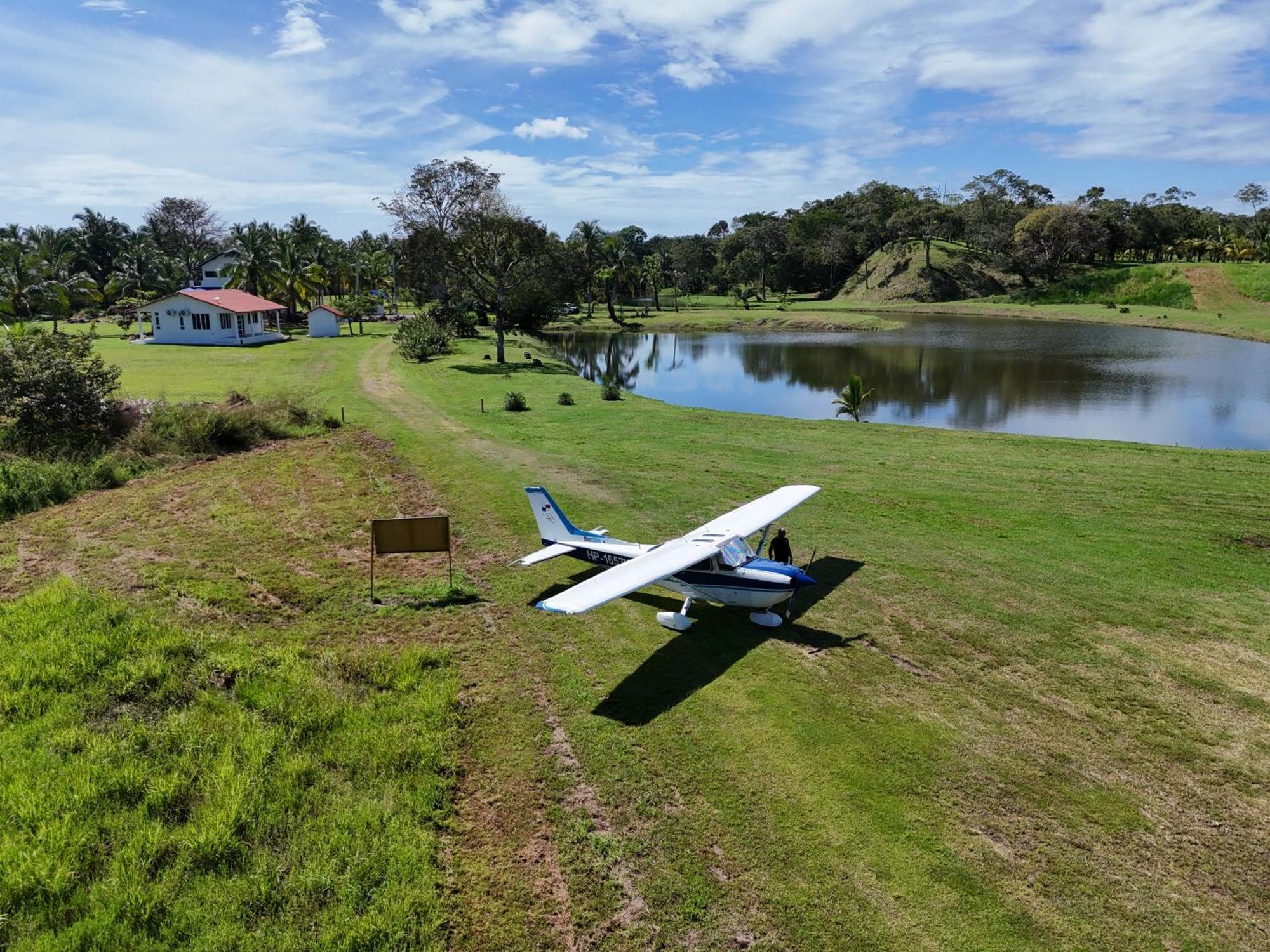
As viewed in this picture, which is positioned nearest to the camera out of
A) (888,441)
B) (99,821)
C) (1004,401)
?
(99,821)

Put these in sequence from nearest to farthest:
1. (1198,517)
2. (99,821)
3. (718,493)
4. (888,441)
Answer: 1. (99,821)
2. (1198,517)
3. (718,493)
4. (888,441)

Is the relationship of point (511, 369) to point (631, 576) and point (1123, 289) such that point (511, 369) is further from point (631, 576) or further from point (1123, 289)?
point (1123, 289)

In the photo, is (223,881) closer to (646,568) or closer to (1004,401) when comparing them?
(646,568)

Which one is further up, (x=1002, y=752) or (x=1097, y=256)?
(x=1097, y=256)

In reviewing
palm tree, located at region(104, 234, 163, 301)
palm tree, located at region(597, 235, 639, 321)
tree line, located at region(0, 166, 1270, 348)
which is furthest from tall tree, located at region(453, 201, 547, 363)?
palm tree, located at region(104, 234, 163, 301)

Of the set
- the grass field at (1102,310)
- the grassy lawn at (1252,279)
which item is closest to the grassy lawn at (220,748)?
the grass field at (1102,310)

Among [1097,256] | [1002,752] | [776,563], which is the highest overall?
[1097,256]

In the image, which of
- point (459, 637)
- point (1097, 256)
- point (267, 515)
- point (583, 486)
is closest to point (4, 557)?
point (267, 515)

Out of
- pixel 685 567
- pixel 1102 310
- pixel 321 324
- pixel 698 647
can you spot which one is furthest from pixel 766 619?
pixel 1102 310
